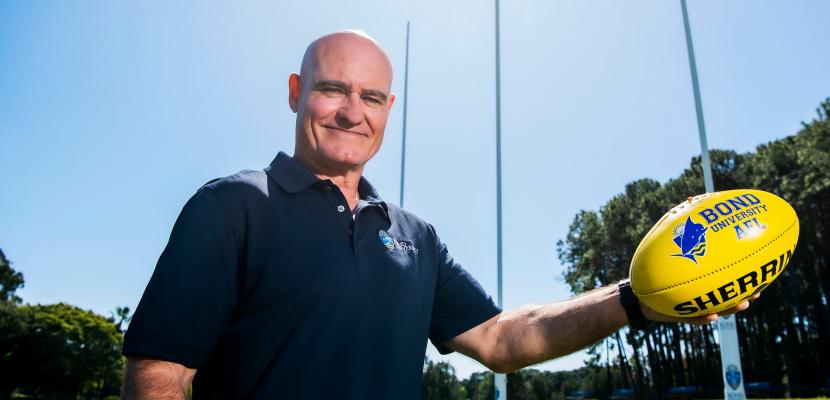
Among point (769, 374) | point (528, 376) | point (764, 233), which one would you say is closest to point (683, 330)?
point (769, 374)

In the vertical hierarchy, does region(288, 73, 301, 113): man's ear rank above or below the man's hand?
above

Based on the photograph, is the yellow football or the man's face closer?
the man's face

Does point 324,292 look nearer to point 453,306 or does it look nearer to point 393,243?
point 393,243

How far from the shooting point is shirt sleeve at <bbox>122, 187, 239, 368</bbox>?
1.18 m

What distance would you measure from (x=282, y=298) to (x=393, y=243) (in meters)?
0.45

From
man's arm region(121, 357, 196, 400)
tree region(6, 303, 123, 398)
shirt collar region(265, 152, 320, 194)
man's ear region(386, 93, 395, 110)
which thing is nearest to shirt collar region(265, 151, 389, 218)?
shirt collar region(265, 152, 320, 194)

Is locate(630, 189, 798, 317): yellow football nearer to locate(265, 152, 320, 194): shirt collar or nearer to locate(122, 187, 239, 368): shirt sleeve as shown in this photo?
locate(265, 152, 320, 194): shirt collar

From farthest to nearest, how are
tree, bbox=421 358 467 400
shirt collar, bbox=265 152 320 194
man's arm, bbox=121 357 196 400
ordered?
1. tree, bbox=421 358 467 400
2. shirt collar, bbox=265 152 320 194
3. man's arm, bbox=121 357 196 400

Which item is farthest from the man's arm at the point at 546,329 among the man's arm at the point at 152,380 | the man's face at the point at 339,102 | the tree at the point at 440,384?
the tree at the point at 440,384

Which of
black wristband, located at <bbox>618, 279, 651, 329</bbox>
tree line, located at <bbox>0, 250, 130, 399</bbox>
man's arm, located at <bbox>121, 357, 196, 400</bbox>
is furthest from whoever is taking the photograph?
tree line, located at <bbox>0, 250, 130, 399</bbox>

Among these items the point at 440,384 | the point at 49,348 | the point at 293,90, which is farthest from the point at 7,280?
the point at 293,90

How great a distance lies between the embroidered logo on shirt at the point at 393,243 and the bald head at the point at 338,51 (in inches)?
21.3

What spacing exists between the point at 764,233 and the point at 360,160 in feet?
5.11

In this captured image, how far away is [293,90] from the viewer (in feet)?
6.32
